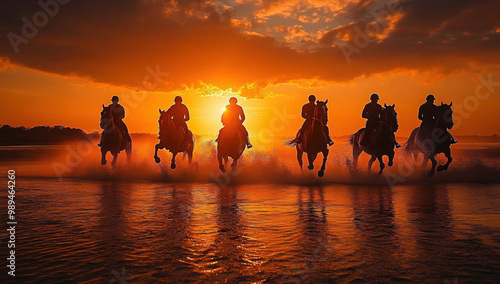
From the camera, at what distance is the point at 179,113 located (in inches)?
775

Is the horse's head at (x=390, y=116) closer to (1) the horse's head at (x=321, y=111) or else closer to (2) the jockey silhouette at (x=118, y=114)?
(1) the horse's head at (x=321, y=111)

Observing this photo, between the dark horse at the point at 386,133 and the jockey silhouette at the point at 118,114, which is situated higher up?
the jockey silhouette at the point at 118,114

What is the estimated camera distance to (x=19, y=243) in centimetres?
653

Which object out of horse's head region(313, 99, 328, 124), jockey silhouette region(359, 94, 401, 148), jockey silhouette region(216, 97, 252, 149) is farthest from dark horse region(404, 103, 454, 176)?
jockey silhouette region(216, 97, 252, 149)

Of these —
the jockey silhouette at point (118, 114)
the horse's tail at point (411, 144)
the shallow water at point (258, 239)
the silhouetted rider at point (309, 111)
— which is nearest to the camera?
the shallow water at point (258, 239)

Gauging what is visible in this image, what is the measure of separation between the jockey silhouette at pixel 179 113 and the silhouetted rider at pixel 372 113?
311 inches

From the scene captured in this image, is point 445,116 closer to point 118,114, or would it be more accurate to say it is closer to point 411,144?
point 411,144

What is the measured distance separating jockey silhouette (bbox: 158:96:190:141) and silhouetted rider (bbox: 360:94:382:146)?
7.90m

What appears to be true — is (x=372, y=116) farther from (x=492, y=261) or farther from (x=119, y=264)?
(x=119, y=264)

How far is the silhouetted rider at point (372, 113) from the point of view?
1719 cm

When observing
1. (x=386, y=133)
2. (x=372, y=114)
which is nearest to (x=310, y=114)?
(x=372, y=114)

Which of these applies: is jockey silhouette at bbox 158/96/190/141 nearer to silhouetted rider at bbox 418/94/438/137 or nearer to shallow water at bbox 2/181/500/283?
shallow water at bbox 2/181/500/283

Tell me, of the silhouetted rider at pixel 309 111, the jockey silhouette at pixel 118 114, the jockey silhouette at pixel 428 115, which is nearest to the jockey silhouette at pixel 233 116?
the silhouetted rider at pixel 309 111

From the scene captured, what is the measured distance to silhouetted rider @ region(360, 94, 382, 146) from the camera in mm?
17188
